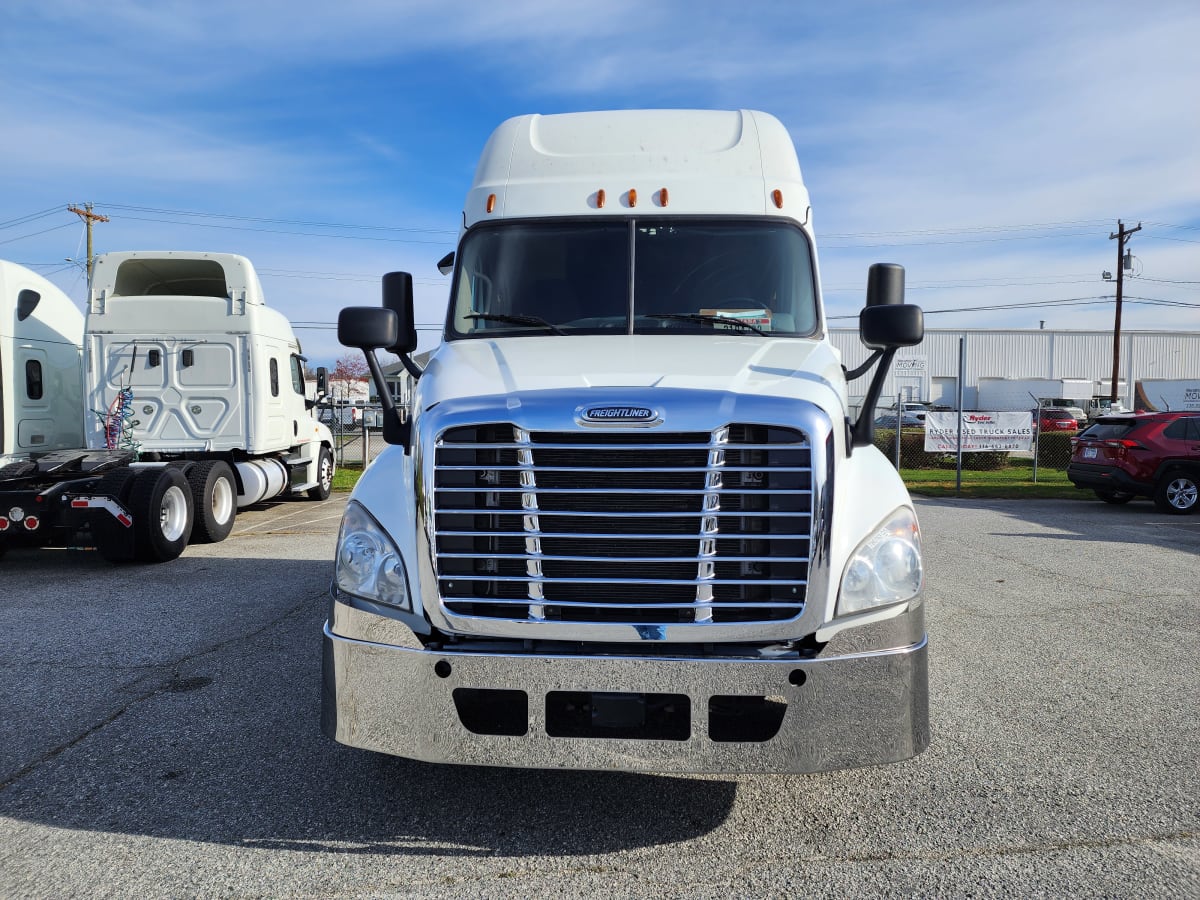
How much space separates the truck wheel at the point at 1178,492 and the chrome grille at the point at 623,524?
13015mm

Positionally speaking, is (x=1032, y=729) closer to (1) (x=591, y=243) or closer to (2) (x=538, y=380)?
(2) (x=538, y=380)

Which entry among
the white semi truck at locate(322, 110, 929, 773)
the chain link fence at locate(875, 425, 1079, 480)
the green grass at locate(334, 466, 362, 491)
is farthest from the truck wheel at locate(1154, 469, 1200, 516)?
the green grass at locate(334, 466, 362, 491)

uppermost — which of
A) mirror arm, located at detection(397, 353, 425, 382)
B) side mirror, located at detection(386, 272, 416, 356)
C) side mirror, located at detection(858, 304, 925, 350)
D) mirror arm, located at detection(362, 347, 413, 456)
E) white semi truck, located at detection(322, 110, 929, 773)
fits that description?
side mirror, located at detection(386, 272, 416, 356)

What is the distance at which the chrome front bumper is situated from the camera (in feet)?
9.48

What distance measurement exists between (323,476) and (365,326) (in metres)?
11.9

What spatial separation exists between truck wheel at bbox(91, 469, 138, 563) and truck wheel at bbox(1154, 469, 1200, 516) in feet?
45.6

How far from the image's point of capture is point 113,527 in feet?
27.2

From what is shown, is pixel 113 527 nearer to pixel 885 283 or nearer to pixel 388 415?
pixel 388 415

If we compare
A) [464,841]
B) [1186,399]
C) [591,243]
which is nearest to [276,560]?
[591,243]

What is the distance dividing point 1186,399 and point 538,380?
4336cm

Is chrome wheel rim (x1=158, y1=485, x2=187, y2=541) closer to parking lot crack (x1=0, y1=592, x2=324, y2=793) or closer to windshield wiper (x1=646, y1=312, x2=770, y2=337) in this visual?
parking lot crack (x1=0, y1=592, x2=324, y2=793)

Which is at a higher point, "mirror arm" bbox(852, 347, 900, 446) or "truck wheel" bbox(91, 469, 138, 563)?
"mirror arm" bbox(852, 347, 900, 446)

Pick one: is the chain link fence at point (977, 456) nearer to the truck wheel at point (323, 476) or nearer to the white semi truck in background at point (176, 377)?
the truck wheel at point (323, 476)

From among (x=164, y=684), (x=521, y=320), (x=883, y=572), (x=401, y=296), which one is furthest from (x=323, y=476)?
(x=883, y=572)
